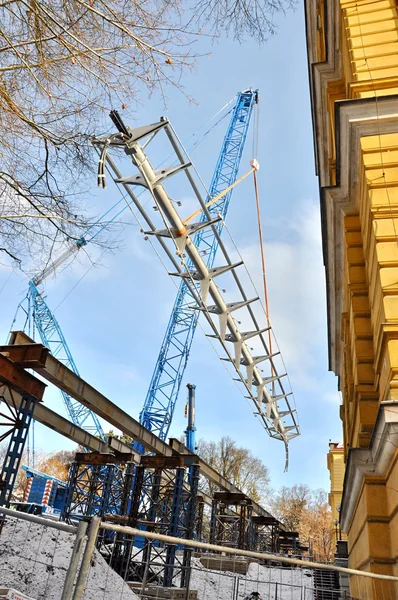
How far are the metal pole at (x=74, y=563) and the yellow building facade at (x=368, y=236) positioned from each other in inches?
148

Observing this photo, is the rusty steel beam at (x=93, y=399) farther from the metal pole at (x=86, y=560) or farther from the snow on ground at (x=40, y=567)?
the metal pole at (x=86, y=560)

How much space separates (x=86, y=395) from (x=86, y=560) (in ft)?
43.0

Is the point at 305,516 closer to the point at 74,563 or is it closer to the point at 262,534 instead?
the point at 262,534

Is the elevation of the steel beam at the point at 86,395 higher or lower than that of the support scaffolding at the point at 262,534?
higher

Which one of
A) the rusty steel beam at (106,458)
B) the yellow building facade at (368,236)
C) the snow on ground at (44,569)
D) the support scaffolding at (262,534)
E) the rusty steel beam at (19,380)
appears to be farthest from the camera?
the support scaffolding at (262,534)

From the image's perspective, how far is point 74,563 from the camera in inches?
99.4

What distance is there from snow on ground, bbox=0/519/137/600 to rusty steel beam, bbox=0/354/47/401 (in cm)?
343

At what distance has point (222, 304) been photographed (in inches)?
599

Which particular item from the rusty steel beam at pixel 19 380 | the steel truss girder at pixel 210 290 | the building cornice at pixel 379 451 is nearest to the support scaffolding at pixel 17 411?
the rusty steel beam at pixel 19 380

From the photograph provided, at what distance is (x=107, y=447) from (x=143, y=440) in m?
3.75

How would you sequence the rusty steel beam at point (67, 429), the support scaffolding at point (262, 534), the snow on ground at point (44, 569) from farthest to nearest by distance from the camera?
A: the support scaffolding at point (262, 534)
the rusty steel beam at point (67, 429)
the snow on ground at point (44, 569)

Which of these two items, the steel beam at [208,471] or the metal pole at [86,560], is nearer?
the metal pole at [86,560]

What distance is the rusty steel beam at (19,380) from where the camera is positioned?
12.4 meters

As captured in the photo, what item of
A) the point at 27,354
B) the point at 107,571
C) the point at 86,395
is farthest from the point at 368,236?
the point at 86,395
